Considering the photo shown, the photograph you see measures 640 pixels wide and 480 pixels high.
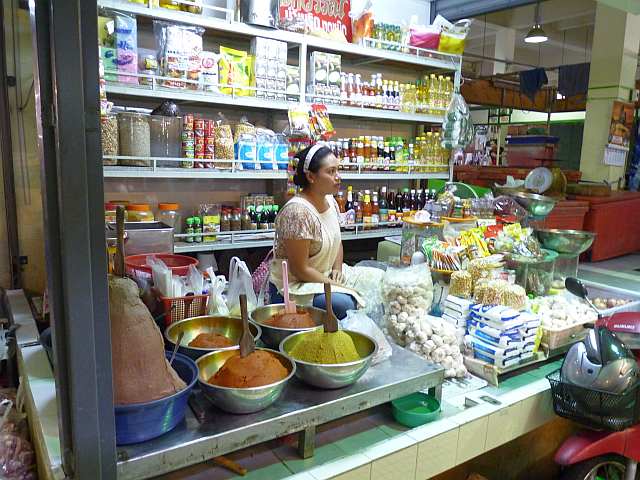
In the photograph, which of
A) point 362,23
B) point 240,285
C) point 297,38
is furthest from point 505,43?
point 240,285

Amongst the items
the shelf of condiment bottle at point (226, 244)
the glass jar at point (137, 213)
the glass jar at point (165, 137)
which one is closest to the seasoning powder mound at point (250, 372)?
the glass jar at point (137, 213)

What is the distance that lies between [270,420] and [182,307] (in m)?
0.64

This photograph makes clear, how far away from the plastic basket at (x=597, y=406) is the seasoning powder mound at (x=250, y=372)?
1.15m

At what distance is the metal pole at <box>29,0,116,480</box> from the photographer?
2.77 feet

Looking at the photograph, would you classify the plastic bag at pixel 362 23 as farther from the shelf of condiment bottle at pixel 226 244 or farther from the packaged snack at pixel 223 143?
the shelf of condiment bottle at pixel 226 244

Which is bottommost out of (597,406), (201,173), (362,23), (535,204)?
(597,406)

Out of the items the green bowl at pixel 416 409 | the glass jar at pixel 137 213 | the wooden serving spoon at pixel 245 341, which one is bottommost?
the green bowl at pixel 416 409

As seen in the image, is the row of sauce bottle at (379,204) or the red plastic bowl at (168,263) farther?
the row of sauce bottle at (379,204)

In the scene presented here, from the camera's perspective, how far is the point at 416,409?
62.9 inches

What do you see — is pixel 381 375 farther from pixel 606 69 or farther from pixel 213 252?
pixel 606 69

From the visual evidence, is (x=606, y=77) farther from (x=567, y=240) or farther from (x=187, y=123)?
(x=187, y=123)

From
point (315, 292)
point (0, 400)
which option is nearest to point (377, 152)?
point (315, 292)

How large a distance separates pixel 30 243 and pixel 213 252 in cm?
125

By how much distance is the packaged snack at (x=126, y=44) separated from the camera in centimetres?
286
